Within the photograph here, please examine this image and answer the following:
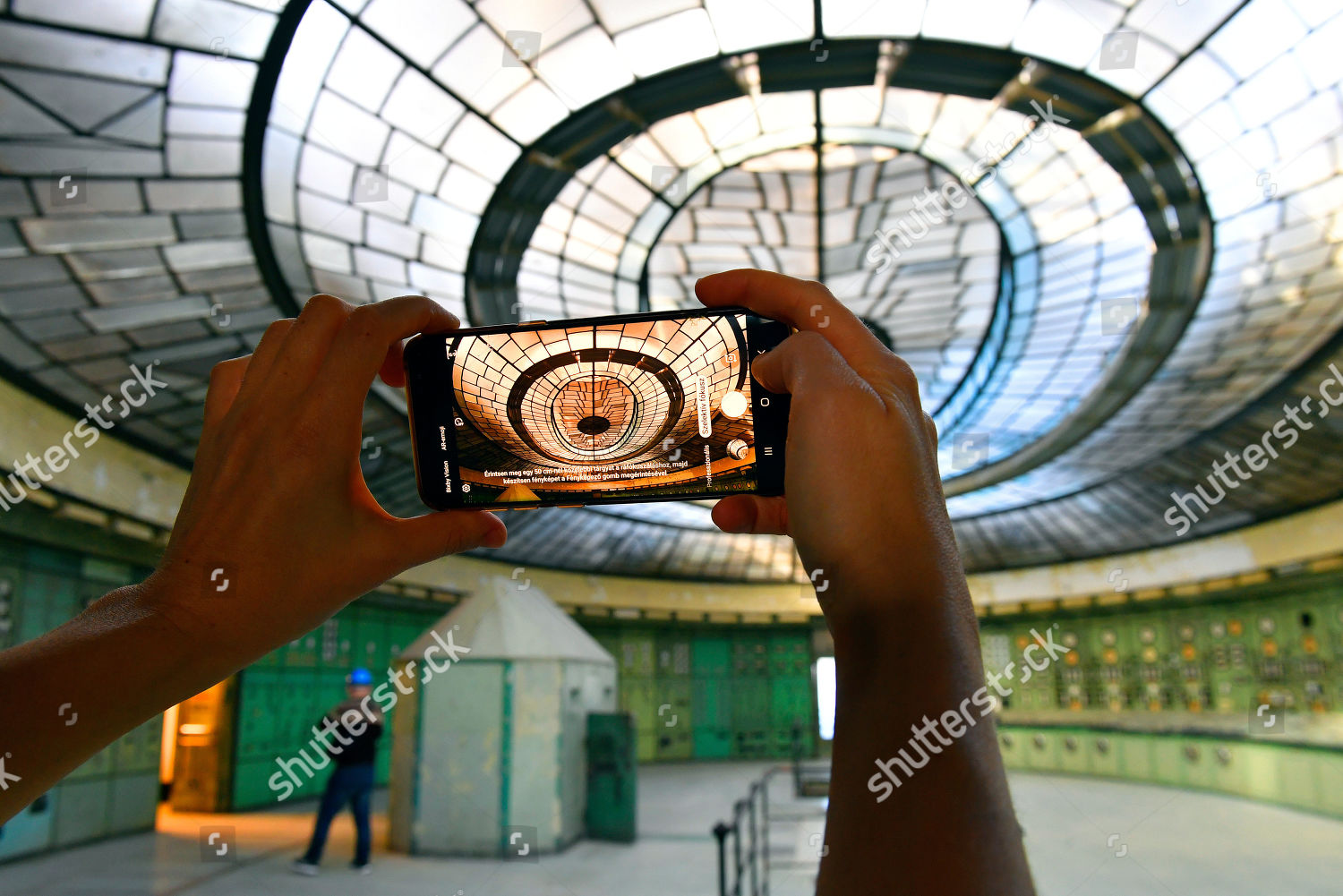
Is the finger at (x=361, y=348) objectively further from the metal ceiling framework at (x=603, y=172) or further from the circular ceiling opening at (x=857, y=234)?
the circular ceiling opening at (x=857, y=234)

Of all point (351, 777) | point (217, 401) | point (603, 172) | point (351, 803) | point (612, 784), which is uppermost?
point (603, 172)

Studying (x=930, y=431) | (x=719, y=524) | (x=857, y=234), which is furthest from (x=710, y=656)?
(x=930, y=431)

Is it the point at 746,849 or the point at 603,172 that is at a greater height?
the point at 603,172

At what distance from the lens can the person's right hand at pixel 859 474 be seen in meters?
0.93

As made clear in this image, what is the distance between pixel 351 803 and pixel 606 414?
29.1 feet

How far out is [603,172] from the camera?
8.65 meters

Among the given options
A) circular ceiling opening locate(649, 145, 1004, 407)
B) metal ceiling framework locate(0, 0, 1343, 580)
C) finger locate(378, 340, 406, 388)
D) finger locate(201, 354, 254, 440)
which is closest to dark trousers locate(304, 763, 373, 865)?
metal ceiling framework locate(0, 0, 1343, 580)

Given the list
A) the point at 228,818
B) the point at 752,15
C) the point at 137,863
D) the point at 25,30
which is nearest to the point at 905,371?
the point at 752,15

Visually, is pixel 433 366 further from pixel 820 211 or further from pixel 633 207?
pixel 820 211

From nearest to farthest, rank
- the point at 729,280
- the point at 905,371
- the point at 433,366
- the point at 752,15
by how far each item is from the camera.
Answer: the point at 905,371 < the point at 729,280 < the point at 433,366 < the point at 752,15

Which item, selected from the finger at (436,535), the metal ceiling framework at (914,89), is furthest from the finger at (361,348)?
the metal ceiling framework at (914,89)

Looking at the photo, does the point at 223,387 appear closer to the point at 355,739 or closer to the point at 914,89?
the point at 914,89

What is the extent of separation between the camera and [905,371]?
117cm

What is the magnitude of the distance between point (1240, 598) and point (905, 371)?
76.0 feet
